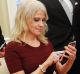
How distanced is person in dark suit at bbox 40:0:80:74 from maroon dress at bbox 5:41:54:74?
48 cm

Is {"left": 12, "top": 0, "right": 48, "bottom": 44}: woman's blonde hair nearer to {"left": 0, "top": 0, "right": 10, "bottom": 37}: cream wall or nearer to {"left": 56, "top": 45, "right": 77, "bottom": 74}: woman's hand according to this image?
{"left": 56, "top": 45, "right": 77, "bottom": 74}: woman's hand

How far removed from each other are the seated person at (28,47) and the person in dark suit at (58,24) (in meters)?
0.41

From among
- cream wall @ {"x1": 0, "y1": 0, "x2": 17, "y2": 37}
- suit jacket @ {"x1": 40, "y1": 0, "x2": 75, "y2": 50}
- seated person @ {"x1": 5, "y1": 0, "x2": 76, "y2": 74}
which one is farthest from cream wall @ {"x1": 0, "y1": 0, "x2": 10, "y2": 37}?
seated person @ {"x1": 5, "y1": 0, "x2": 76, "y2": 74}

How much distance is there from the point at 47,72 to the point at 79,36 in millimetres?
320

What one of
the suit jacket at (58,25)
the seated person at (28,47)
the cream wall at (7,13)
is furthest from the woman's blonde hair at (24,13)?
the cream wall at (7,13)

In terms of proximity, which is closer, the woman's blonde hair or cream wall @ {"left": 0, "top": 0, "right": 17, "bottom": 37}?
the woman's blonde hair

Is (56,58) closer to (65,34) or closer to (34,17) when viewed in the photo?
(34,17)

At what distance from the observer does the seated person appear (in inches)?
57.1

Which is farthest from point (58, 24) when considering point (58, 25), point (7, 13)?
point (7, 13)

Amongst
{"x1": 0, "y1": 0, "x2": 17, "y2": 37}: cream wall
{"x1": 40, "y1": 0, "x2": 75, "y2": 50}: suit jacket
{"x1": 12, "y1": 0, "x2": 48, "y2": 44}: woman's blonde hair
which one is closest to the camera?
{"x1": 12, "y1": 0, "x2": 48, "y2": 44}: woman's blonde hair

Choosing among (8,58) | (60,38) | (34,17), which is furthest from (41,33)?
(60,38)

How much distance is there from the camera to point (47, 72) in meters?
1.57

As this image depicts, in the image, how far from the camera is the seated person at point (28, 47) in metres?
1.45

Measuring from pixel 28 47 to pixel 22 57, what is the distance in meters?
0.07
